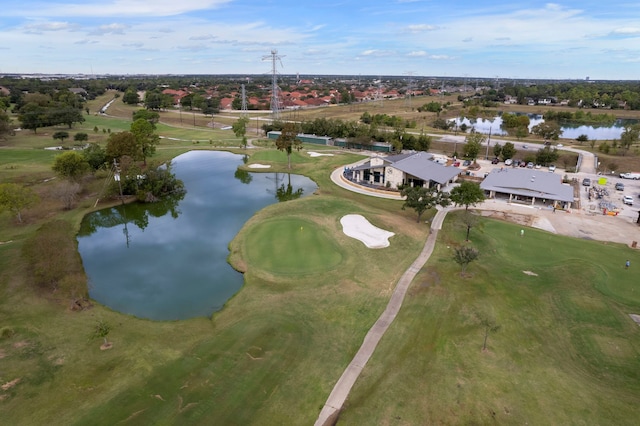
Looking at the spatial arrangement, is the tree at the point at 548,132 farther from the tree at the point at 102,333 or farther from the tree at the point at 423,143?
the tree at the point at 102,333

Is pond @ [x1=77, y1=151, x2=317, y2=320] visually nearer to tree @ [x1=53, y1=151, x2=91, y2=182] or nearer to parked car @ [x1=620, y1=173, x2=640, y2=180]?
tree @ [x1=53, y1=151, x2=91, y2=182]

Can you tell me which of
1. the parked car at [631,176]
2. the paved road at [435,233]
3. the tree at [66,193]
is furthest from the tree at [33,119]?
the parked car at [631,176]

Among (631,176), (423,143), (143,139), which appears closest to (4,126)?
(143,139)

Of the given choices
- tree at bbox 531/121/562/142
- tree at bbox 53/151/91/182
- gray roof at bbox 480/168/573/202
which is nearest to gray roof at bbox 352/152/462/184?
gray roof at bbox 480/168/573/202

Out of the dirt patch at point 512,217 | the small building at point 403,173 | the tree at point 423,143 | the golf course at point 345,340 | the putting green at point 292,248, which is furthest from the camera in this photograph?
the tree at point 423,143

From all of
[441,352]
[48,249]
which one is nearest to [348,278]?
[441,352]

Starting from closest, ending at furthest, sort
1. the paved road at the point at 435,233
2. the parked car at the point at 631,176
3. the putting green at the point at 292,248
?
the paved road at the point at 435,233 → the putting green at the point at 292,248 → the parked car at the point at 631,176

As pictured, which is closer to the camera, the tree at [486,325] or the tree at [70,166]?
the tree at [486,325]
